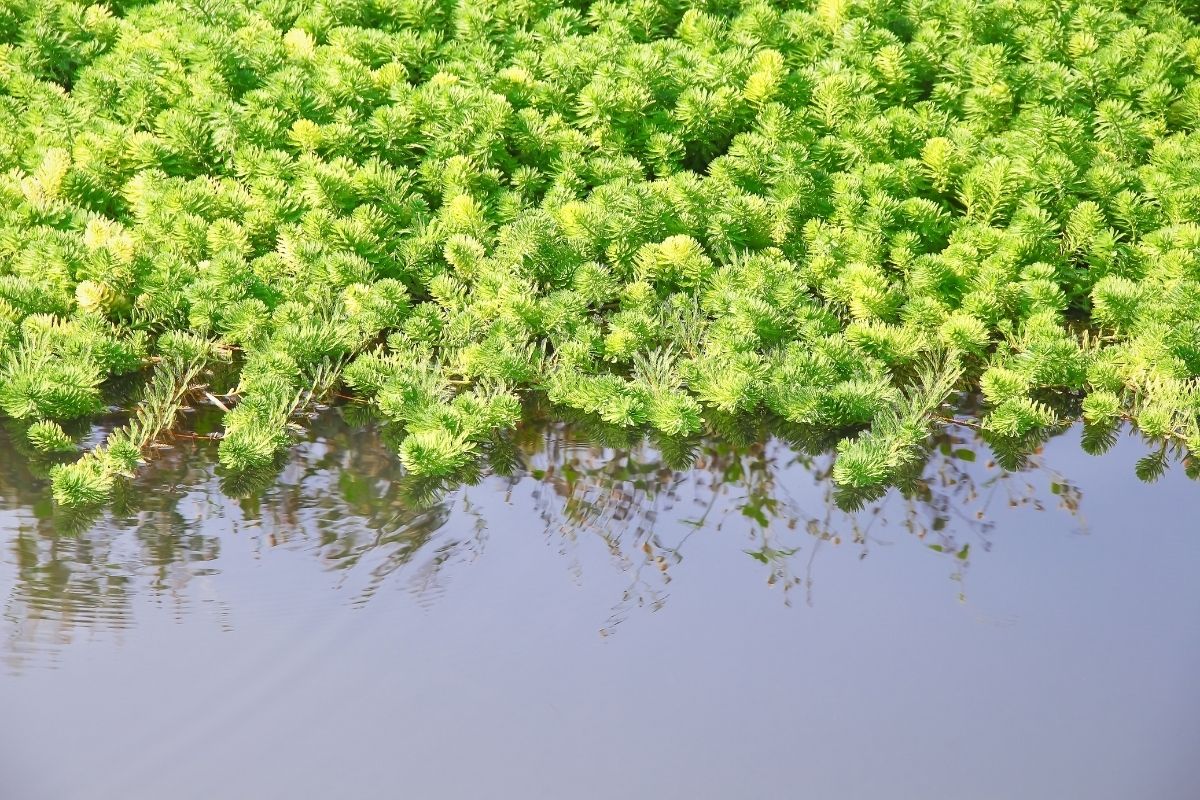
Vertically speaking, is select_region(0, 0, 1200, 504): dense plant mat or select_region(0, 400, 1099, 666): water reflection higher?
select_region(0, 0, 1200, 504): dense plant mat

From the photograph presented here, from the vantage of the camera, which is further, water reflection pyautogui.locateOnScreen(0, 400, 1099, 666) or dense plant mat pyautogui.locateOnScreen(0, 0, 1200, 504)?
dense plant mat pyautogui.locateOnScreen(0, 0, 1200, 504)

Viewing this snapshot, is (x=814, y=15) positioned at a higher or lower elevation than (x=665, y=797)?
higher

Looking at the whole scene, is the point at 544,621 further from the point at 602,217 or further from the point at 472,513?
the point at 602,217

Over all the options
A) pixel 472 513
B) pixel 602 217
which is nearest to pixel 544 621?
pixel 472 513

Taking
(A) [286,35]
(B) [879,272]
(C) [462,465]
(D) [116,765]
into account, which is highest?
(A) [286,35]

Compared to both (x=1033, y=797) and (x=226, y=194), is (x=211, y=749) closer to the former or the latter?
(x=1033, y=797)

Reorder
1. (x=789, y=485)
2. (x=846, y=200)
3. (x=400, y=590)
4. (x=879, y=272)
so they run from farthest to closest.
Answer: (x=846, y=200)
(x=879, y=272)
(x=789, y=485)
(x=400, y=590)

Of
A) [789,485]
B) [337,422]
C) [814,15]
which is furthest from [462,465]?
[814,15]
